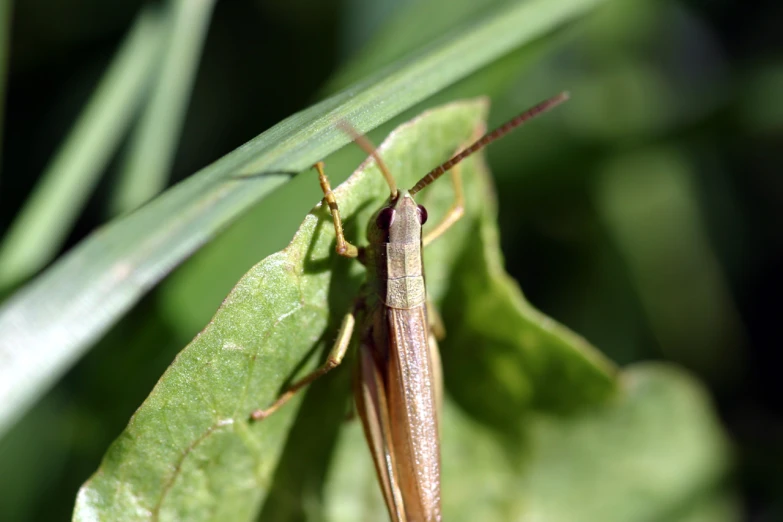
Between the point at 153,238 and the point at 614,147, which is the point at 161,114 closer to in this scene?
the point at 153,238

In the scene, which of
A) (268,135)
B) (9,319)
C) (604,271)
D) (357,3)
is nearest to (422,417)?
(268,135)

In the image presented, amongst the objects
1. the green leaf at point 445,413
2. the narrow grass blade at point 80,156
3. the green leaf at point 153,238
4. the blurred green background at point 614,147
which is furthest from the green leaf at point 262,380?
the blurred green background at point 614,147

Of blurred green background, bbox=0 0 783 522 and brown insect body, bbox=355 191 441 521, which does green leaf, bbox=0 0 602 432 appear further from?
blurred green background, bbox=0 0 783 522

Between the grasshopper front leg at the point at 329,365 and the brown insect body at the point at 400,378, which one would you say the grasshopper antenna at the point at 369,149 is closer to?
the brown insect body at the point at 400,378

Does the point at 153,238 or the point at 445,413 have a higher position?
the point at 153,238

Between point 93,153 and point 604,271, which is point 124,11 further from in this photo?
point 604,271

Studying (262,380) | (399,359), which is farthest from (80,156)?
(399,359)

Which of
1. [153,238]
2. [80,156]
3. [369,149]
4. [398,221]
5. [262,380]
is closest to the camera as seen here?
[153,238]
